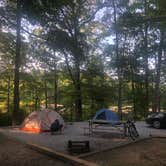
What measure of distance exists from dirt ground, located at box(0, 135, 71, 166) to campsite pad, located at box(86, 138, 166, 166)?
43.2 inches

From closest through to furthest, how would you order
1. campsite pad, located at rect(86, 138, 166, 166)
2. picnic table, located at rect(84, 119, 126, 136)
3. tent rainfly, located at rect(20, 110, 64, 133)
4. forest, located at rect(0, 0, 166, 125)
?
1. campsite pad, located at rect(86, 138, 166, 166)
2. picnic table, located at rect(84, 119, 126, 136)
3. tent rainfly, located at rect(20, 110, 64, 133)
4. forest, located at rect(0, 0, 166, 125)

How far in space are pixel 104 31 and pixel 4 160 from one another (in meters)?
17.4

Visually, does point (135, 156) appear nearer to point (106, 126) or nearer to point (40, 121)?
point (106, 126)

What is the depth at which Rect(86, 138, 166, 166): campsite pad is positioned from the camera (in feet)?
20.1

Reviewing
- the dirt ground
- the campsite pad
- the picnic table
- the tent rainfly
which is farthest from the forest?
the campsite pad

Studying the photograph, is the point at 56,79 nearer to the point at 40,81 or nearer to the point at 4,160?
the point at 40,81

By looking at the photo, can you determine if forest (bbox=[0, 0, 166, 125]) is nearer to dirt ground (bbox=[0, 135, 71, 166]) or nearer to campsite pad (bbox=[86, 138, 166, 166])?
dirt ground (bbox=[0, 135, 71, 166])

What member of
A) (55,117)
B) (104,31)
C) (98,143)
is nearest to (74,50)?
(55,117)

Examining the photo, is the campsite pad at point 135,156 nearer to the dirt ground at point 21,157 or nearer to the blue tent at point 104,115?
the dirt ground at point 21,157

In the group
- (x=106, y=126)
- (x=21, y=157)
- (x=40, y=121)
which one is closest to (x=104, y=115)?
(x=106, y=126)

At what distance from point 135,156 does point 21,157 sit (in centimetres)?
325

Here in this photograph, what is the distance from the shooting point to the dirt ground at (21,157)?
6.22m

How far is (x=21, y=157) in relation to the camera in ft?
22.3

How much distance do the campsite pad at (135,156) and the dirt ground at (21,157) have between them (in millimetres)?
1098
